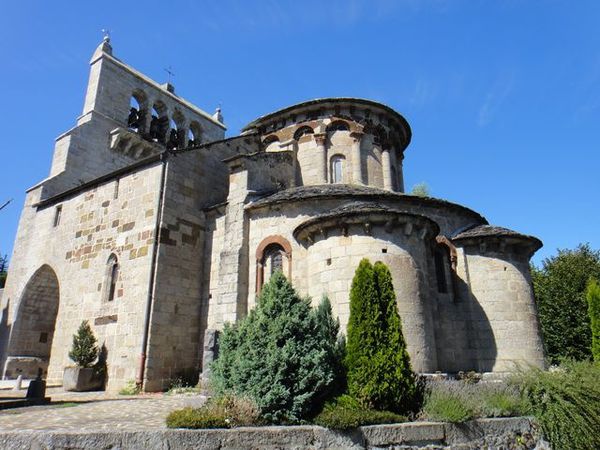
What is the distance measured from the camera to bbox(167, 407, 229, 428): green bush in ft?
21.5

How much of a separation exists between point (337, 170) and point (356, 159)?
0.90 m

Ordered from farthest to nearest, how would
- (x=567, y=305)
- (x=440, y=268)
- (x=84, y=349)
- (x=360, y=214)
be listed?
(x=567, y=305)
(x=84, y=349)
(x=440, y=268)
(x=360, y=214)

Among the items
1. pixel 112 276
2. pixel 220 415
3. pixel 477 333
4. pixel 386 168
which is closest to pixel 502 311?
pixel 477 333

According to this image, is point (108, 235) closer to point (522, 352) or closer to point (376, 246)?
point (376, 246)

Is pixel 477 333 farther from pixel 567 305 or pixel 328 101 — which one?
pixel 567 305

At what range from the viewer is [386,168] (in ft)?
59.9

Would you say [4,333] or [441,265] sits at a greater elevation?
[441,265]

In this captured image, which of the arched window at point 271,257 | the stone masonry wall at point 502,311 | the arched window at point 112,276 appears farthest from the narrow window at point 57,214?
the stone masonry wall at point 502,311

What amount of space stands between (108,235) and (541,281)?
23074 mm

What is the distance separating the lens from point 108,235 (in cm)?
1590

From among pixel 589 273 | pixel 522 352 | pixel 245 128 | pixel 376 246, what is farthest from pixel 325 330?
pixel 589 273

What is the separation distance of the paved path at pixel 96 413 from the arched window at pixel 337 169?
9966mm

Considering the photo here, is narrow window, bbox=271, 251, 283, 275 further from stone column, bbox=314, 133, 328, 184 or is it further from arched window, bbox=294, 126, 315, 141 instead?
arched window, bbox=294, 126, 315, 141

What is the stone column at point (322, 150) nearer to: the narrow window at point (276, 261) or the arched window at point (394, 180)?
the arched window at point (394, 180)
